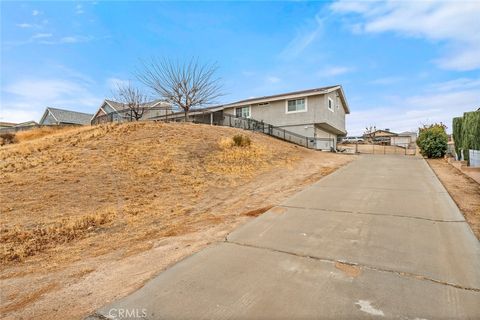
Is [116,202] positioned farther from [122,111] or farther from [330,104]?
[122,111]

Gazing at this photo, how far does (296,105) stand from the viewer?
23203mm

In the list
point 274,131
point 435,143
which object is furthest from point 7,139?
point 435,143

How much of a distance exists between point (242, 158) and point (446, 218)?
30.4ft

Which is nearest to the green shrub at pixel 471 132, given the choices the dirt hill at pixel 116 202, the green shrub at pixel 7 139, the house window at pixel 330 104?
the dirt hill at pixel 116 202

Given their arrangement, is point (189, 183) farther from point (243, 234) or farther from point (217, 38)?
point (217, 38)

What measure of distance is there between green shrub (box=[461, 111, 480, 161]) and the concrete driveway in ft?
22.8

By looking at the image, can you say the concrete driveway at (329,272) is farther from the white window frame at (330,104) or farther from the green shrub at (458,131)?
the white window frame at (330,104)

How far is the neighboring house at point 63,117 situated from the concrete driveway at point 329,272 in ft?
142

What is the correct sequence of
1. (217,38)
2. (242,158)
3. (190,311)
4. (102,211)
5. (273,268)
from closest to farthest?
(190,311) → (273,268) → (102,211) → (242,158) → (217,38)

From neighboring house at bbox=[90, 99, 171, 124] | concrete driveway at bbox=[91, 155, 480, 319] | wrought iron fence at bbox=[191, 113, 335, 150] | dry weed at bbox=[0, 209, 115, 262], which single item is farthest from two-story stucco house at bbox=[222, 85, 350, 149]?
dry weed at bbox=[0, 209, 115, 262]

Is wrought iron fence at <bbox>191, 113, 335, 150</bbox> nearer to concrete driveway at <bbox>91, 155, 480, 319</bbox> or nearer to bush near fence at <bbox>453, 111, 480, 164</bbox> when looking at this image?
bush near fence at <bbox>453, 111, 480, 164</bbox>

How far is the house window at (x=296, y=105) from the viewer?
22703 millimetres

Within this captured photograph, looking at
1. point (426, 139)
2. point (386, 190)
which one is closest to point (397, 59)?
point (426, 139)

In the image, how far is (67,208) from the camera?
7117 millimetres
